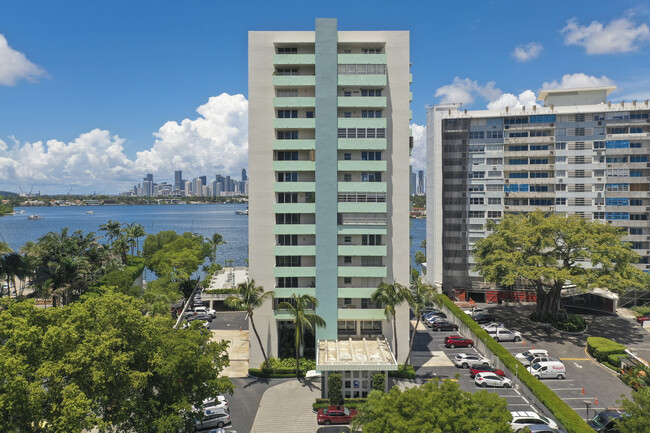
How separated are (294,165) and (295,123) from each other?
509 cm

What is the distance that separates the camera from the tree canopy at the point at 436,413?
22.6 metres

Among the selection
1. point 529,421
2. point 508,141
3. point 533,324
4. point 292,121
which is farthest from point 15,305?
point 508,141

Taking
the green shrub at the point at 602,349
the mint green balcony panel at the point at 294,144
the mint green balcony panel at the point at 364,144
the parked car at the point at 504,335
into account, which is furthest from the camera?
the parked car at the point at 504,335

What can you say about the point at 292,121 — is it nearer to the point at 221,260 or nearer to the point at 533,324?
the point at 533,324

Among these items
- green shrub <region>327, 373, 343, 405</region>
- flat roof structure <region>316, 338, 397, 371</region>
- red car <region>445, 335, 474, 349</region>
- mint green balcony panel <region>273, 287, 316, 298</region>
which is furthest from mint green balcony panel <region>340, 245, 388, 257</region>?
red car <region>445, 335, 474, 349</region>

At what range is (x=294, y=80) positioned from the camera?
48.2 m

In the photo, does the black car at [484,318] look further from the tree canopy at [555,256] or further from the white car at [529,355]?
the white car at [529,355]

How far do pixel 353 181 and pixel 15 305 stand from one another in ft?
114

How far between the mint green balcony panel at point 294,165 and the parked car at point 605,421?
1470 inches

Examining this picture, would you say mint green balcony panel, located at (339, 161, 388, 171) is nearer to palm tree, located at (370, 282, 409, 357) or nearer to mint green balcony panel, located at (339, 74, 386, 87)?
mint green balcony panel, located at (339, 74, 386, 87)

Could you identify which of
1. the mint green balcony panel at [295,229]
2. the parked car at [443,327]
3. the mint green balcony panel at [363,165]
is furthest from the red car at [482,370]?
the mint green balcony panel at [363,165]

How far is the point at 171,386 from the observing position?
1145 inches

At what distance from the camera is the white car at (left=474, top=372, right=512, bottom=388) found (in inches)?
1719

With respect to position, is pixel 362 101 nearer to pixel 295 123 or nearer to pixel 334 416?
pixel 295 123
